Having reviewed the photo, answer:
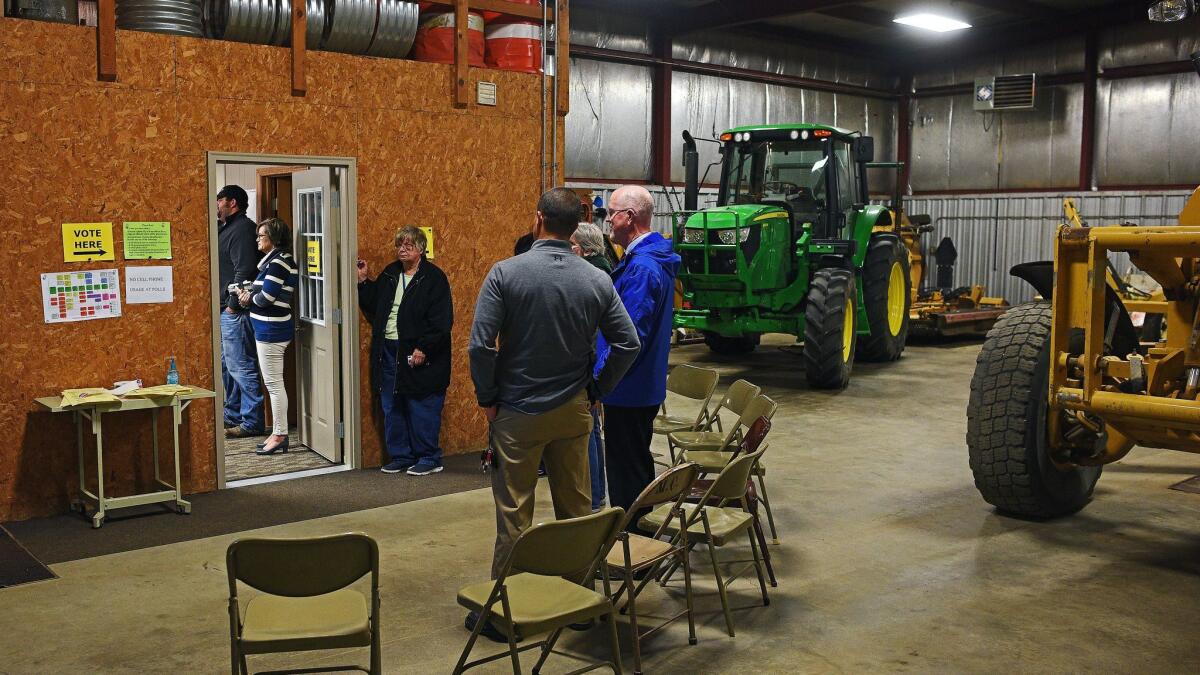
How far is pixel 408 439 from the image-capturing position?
654 centimetres

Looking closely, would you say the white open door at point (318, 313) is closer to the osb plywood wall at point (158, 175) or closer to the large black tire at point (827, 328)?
the osb plywood wall at point (158, 175)

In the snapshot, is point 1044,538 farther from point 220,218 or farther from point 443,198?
point 220,218

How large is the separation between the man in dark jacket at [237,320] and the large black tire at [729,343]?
6104 millimetres

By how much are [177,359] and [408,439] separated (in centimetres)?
146

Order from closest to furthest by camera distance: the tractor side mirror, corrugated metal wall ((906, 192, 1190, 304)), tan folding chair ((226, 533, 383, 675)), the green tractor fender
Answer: tan folding chair ((226, 533, 383, 675)), the tractor side mirror, the green tractor fender, corrugated metal wall ((906, 192, 1190, 304))

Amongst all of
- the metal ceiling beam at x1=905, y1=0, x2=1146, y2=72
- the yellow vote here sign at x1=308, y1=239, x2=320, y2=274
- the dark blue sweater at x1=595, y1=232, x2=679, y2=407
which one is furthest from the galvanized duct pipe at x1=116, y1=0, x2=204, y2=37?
the metal ceiling beam at x1=905, y1=0, x2=1146, y2=72

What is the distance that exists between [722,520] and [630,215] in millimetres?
1342

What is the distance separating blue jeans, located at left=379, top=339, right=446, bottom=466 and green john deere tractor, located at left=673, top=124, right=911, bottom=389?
4.07 meters

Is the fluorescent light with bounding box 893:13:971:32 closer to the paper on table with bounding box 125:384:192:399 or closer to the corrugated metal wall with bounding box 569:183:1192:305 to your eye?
the corrugated metal wall with bounding box 569:183:1192:305

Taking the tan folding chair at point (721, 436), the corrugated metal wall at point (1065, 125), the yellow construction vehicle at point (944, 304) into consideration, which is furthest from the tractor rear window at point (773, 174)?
the corrugated metal wall at point (1065, 125)

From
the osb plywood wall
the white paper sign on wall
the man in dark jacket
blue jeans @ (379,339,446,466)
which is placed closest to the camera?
the osb plywood wall

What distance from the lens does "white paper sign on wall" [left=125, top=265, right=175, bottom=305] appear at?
5.61 m

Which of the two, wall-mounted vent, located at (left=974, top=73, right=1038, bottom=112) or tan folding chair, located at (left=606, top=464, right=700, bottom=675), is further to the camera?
wall-mounted vent, located at (left=974, top=73, right=1038, bottom=112)

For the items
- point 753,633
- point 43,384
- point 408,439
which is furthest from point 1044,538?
point 43,384
